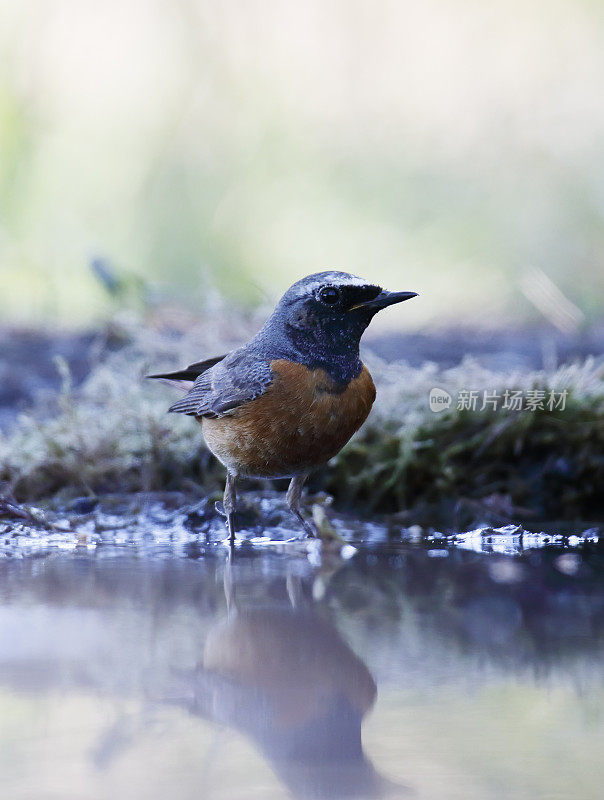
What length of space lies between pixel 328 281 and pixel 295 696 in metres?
1.70

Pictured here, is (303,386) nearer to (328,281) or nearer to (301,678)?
(328,281)

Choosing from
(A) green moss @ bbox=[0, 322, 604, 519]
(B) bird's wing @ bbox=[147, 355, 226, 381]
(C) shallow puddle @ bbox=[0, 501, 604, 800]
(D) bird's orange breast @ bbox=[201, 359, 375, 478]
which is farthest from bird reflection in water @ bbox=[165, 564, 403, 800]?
(A) green moss @ bbox=[0, 322, 604, 519]

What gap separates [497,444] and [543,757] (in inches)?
110

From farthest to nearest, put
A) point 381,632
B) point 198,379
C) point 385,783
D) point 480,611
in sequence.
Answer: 1. point 198,379
2. point 480,611
3. point 381,632
4. point 385,783

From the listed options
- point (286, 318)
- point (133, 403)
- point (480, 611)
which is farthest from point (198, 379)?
point (480, 611)

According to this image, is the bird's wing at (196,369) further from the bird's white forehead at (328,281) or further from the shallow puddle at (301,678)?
the shallow puddle at (301,678)

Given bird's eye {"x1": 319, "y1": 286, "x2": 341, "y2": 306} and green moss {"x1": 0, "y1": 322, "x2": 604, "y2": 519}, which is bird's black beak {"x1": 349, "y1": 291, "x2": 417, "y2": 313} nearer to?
bird's eye {"x1": 319, "y1": 286, "x2": 341, "y2": 306}

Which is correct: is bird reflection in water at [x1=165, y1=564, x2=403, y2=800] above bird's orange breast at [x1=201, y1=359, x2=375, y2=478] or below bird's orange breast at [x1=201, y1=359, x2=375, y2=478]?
below

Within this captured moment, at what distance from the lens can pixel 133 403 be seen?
14.1 ft

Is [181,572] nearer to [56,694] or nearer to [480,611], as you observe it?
[480,611]

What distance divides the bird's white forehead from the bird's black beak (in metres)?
0.05

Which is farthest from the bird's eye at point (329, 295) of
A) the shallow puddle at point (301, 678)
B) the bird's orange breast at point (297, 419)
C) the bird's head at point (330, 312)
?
the shallow puddle at point (301, 678)

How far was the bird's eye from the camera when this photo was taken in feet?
9.41

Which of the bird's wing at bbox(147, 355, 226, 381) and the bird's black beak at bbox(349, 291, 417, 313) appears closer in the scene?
the bird's black beak at bbox(349, 291, 417, 313)
